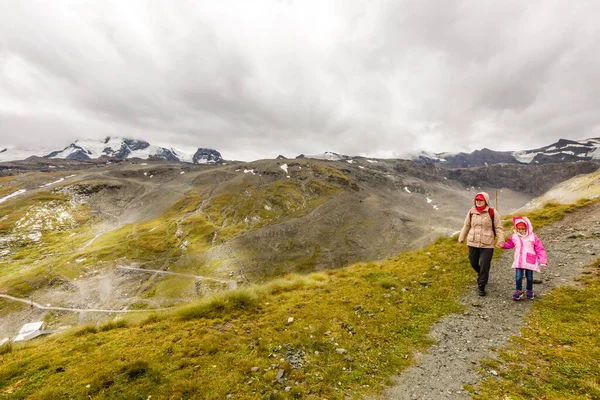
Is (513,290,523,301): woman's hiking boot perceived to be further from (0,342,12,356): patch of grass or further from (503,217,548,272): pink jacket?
(0,342,12,356): patch of grass

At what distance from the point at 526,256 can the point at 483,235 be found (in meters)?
1.82

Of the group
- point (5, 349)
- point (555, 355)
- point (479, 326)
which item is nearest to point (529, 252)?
point (479, 326)

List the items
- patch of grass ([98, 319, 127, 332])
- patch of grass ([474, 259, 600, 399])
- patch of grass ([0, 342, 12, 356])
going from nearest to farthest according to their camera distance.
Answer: patch of grass ([474, 259, 600, 399]), patch of grass ([0, 342, 12, 356]), patch of grass ([98, 319, 127, 332])

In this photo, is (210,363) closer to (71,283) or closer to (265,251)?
(265,251)

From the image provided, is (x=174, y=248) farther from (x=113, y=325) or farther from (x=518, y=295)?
(x=518, y=295)

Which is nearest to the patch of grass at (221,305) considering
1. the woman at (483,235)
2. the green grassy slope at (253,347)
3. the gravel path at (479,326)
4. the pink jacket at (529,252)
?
the green grassy slope at (253,347)

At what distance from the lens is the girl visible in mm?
11383

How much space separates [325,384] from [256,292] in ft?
25.0

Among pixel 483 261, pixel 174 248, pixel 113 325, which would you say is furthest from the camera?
pixel 174 248

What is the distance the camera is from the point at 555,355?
7555 mm

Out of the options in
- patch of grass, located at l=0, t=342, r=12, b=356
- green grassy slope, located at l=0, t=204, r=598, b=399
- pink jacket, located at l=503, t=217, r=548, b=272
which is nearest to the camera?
green grassy slope, located at l=0, t=204, r=598, b=399

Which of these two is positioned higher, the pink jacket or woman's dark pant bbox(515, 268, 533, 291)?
the pink jacket

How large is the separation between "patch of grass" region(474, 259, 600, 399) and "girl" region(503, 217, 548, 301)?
86 cm

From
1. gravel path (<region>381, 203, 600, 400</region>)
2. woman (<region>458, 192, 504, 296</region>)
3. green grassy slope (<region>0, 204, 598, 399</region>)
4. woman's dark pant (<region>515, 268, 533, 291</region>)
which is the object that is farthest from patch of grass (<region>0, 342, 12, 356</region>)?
woman's dark pant (<region>515, 268, 533, 291</region>)
